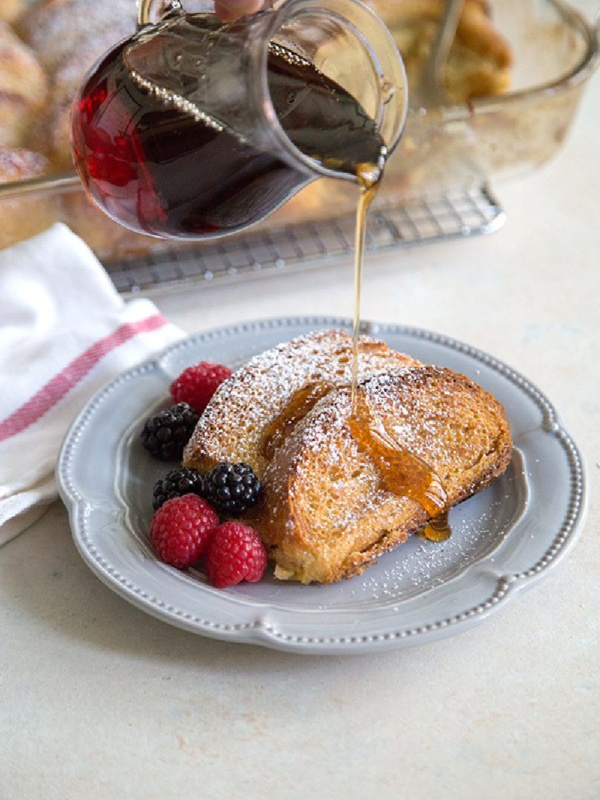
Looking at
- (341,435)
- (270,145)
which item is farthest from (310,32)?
(341,435)

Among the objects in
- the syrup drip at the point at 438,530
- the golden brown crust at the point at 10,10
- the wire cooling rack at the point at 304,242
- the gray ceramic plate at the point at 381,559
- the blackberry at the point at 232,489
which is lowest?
the wire cooling rack at the point at 304,242

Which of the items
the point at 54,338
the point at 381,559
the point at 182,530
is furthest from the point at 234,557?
the point at 54,338

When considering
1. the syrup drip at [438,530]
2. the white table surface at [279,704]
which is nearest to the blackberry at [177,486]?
the white table surface at [279,704]

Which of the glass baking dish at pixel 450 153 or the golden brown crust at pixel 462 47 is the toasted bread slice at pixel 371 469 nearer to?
the glass baking dish at pixel 450 153

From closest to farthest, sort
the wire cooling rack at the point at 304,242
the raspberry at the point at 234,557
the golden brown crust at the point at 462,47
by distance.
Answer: the raspberry at the point at 234,557, the wire cooling rack at the point at 304,242, the golden brown crust at the point at 462,47

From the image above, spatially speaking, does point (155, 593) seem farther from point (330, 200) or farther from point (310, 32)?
point (330, 200)

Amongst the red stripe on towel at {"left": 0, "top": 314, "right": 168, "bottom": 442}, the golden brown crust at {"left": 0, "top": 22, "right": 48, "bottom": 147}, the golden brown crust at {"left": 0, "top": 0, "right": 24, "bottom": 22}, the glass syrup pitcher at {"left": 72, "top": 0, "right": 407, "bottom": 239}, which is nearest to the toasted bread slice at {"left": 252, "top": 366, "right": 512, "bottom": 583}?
the glass syrup pitcher at {"left": 72, "top": 0, "right": 407, "bottom": 239}

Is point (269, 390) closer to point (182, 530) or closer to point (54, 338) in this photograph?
point (182, 530)
